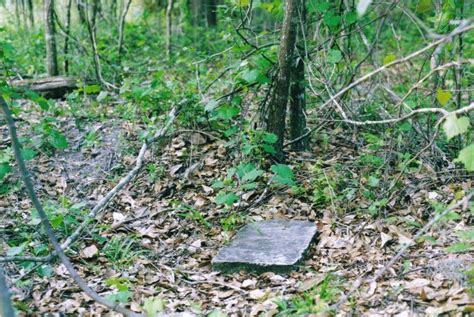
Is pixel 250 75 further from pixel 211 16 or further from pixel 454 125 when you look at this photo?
pixel 211 16

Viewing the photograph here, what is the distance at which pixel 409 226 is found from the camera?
4.49m

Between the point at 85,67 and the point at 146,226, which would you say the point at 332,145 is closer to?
the point at 146,226

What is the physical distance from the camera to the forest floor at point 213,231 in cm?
371

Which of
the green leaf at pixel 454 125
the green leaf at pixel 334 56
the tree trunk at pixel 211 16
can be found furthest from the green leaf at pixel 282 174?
the tree trunk at pixel 211 16

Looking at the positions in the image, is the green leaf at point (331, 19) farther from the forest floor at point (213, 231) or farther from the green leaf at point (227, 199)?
the green leaf at point (227, 199)

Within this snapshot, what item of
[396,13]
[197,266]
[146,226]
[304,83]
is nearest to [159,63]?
[304,83]

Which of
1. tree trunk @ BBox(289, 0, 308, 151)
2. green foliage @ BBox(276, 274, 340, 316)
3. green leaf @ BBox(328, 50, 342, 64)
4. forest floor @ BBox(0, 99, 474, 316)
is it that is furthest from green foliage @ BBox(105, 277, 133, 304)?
green leaf @ BBox(328, 50, 342, 64)

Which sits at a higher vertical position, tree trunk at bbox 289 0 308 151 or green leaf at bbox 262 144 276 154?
tree trunk at bbox 289 0 308 151

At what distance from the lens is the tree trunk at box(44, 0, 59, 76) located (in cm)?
822

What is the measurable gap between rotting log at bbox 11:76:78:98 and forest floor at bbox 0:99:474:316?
164 centimetres

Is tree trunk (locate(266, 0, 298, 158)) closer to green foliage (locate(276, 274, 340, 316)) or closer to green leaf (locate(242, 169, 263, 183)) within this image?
green leaf (locate(242, 169, 263, 183))

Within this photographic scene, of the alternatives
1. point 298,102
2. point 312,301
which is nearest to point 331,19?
point 298,102

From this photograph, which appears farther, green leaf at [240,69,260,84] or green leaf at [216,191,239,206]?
green leaf at [240,69,260,84]

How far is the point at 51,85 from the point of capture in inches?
313
